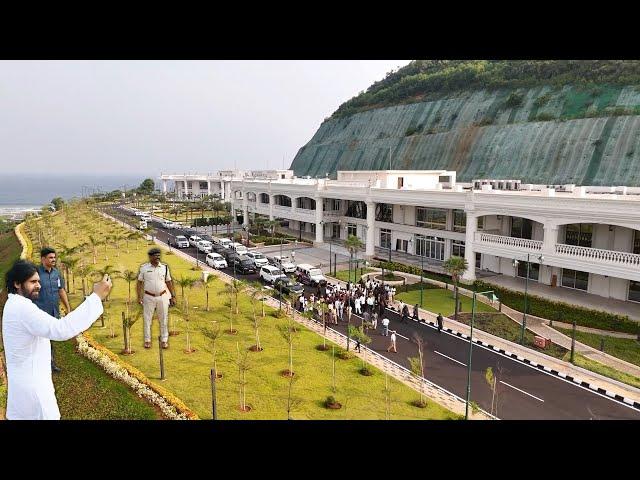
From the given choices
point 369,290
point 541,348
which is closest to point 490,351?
point 541,348

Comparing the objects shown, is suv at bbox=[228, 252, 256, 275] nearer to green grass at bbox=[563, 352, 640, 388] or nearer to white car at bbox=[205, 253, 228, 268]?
white car at bbox=[205, 253, 228, 268]

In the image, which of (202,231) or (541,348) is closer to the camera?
(541,348)

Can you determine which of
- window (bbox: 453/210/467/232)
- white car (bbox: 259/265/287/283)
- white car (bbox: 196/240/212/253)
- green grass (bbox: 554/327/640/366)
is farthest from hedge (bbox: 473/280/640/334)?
white car (bbox: 196/240/212/253)

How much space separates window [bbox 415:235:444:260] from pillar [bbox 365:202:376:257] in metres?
3.18

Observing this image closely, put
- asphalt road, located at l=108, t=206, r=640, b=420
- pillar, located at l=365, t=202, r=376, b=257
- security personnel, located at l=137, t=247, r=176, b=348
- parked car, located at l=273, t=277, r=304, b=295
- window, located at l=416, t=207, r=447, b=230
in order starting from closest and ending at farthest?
security personnel, located at l=137, t=247, r=176, b=348 → asphalt road, located at l=108, t=206, r=640, b=420 → parked car, located at l=273, t=277, r=304, b=295 → window, located at l=416, t=207, r=447, b=230 → pillar, located at l=365, t=202, r=376, b=257

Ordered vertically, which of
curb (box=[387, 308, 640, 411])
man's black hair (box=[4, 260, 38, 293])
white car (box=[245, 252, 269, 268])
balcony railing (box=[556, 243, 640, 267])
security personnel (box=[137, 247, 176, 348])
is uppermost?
man's black hair (box=[4, 260, 38, 293])

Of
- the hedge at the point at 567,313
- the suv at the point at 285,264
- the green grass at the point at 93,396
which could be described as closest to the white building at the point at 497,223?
the hedge at the point at 567,313

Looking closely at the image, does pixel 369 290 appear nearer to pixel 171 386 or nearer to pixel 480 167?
pixel 171 386

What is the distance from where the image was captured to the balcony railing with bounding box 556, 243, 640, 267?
2056 centimetres

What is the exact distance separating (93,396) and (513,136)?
183 ft

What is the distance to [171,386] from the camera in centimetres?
1343
